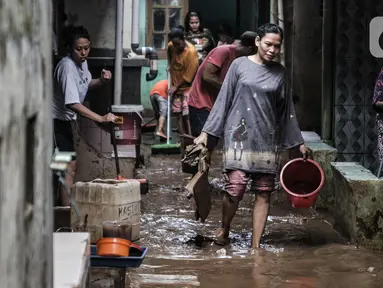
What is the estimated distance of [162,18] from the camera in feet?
70.1

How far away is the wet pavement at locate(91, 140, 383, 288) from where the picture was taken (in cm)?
649

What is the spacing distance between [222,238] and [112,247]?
2178mm

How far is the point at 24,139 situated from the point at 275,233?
591 cm

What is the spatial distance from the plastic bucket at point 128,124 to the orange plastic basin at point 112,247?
14.2ft

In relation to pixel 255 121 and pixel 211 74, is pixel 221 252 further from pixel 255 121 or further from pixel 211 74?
pixel 211 74

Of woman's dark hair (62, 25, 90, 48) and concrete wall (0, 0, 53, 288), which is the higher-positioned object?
woman's dark hair (62, 25, 90, 48)

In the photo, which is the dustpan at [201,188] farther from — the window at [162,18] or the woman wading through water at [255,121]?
the window at [162,18]

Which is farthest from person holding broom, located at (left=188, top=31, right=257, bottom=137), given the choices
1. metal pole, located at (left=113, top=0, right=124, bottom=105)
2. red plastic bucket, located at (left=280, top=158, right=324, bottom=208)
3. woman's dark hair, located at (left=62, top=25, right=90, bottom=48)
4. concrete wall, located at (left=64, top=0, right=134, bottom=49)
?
red plastic bucket, located at (left=280, top=158, right=324, bottom=208)

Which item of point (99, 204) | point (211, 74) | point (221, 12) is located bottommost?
point (99, 204)

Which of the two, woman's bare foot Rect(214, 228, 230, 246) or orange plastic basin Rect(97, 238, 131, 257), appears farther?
woman's bare foot Rect(214, 228, 230, 246)

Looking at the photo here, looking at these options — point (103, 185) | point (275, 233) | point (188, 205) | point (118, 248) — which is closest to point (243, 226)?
point (275, 233)

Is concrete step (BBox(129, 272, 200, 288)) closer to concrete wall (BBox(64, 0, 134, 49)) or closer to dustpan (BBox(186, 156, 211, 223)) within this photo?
dustpan (BBox(186, 156, 211, 223))

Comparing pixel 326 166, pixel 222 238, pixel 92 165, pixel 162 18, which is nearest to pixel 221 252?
pixel 222 238

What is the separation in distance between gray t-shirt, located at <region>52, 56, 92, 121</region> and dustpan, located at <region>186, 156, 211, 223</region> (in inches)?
56.2
